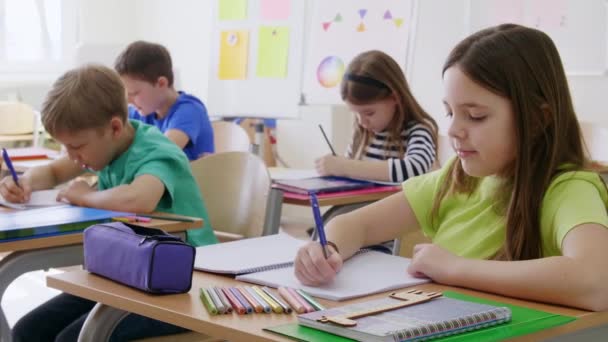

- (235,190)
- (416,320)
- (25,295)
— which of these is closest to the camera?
(416,320)

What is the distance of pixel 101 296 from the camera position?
1.26 m

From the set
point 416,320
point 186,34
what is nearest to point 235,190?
→ point 416,320

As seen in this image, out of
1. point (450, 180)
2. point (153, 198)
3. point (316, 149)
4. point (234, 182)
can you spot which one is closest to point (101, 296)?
point (450, 180)

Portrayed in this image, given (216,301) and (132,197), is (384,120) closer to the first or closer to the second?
(132,197)

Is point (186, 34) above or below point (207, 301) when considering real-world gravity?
above

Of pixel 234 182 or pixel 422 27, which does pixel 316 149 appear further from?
pixel 234 182

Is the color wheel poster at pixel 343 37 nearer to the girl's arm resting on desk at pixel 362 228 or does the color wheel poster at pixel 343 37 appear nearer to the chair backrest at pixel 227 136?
the chair backrest at pixel 227 136

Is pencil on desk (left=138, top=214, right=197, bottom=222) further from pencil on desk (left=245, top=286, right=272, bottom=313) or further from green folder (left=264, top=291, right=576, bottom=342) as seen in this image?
green folder (left=264, top=291, right=576, bottom=342)

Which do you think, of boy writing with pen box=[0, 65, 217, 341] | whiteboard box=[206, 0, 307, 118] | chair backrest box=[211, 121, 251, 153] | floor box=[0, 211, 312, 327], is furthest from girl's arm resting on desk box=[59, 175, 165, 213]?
whiteboard box=[206, 0, 307, 118]

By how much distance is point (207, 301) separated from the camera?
1175 mm

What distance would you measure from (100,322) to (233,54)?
3684 millimetres

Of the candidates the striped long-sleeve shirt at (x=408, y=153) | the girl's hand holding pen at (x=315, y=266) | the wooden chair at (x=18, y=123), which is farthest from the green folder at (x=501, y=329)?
the wooden chair at (x=18, y=123)

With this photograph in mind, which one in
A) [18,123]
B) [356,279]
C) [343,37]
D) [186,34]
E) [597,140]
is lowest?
[18,123]

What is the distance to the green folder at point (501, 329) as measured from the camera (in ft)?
3.29
